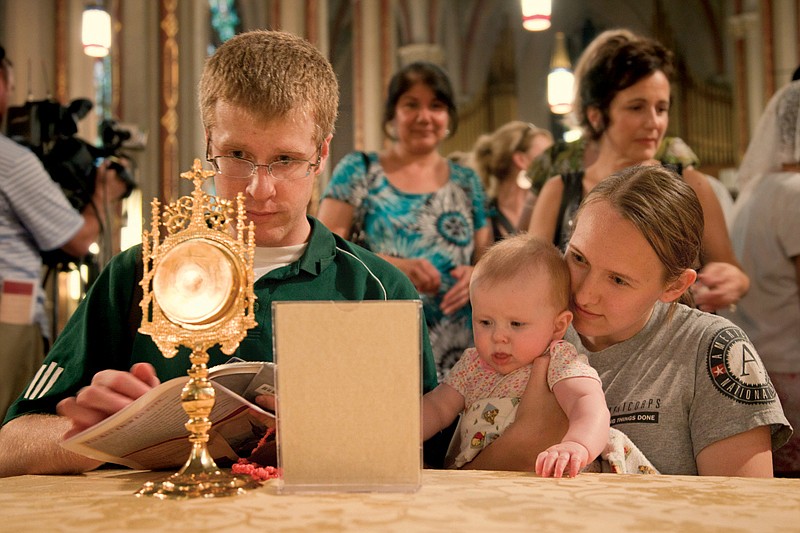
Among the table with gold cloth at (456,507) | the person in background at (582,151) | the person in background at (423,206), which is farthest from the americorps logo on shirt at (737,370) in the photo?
the person in background at (423,206)

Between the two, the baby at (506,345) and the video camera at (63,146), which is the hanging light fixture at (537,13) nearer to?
the video camera at (63,146)

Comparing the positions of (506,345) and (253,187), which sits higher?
(253,187)

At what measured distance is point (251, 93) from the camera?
1.68 metres

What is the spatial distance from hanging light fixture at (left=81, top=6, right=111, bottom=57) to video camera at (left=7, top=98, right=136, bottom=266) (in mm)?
3325

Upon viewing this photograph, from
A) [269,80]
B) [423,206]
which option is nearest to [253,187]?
[269,80]

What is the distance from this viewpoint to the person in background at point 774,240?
276 centimetres

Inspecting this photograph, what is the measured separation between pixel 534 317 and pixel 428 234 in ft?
5.10

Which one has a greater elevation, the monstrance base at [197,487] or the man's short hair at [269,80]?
the man's short hair at [269,80]

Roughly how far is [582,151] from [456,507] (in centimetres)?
222

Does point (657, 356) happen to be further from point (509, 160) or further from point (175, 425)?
point (509, 160)

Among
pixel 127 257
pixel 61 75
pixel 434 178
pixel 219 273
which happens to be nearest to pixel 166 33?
pixel 61 75

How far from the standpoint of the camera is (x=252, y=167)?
5.62 feet

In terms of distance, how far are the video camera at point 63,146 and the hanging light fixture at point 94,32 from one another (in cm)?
333

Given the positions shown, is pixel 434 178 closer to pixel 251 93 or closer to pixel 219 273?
pixel 251 93
